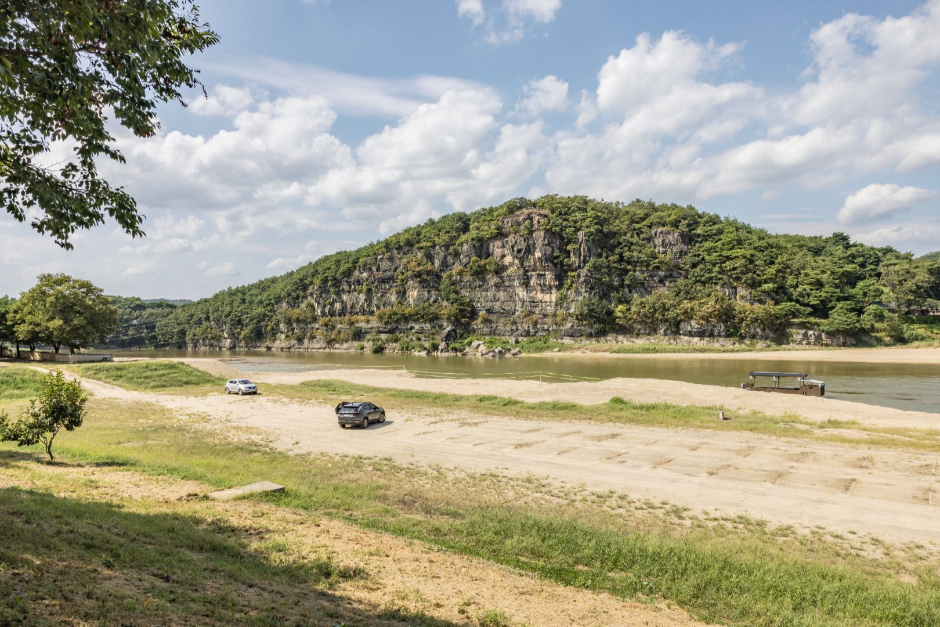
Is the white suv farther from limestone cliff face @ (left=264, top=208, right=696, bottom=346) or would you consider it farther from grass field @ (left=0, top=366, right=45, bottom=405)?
limestone cliff face @ (left=264, top=208, right=696, bottom=346)

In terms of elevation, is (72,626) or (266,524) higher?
(72,626)

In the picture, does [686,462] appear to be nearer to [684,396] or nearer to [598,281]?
[684,396]

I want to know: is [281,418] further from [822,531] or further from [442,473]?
[822,531]

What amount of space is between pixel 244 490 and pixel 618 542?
1028 cm

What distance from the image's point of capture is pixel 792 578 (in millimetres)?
9531

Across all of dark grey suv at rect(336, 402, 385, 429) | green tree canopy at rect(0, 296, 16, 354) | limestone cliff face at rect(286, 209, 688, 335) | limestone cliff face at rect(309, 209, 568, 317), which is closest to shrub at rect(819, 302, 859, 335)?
limestone cliff face at rect(286, 209, 688, 335)

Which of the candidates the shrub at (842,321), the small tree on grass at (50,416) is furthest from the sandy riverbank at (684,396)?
the shrub at (842,321)

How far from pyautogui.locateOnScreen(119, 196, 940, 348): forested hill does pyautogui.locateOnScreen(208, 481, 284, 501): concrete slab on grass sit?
12256 centimetres

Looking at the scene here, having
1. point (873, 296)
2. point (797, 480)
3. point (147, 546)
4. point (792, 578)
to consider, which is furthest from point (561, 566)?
point (873, 296)

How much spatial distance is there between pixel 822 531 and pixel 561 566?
8013 mm

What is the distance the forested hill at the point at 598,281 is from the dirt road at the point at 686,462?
346ft

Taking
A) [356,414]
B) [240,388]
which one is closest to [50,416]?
[356,414]

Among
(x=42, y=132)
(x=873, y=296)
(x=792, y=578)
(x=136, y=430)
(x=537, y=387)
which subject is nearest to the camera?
(x=42, y=132)

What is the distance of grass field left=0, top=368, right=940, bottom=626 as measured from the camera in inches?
341
